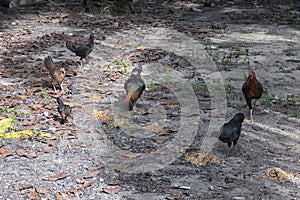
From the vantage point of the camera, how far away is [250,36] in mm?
10789

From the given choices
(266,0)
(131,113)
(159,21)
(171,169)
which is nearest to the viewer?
(171,169)

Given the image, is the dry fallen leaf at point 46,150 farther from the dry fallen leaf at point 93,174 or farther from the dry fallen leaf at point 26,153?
the dry fallen leaf at point 93,174

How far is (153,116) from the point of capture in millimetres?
5914

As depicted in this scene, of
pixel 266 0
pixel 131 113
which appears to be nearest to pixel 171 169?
pixel 131 113

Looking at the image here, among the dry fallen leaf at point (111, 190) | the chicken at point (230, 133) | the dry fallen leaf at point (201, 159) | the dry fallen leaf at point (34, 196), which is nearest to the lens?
the dry fallen leaf at point (34, 196)

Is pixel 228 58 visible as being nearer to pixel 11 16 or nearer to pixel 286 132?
pixel 286 132

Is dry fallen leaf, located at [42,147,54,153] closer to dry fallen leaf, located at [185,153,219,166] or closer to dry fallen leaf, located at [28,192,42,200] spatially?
dry fallen leaf, located at [28,192,42,200]

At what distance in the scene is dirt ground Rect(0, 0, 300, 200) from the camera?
13.9 feet

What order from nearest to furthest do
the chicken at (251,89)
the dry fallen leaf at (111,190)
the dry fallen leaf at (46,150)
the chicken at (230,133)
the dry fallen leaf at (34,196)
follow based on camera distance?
the dry fallen leaf at (34,196) < the dry fallen leaf at (111,190) < the chicken at (230,133) < the dry fallen leaf at (46,150) < the chicken at (251,89)

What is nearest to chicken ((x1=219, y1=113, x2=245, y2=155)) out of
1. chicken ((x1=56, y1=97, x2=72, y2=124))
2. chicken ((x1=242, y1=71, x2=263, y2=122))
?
chicken ((x1=242, y1=71, x2=263, y2=122))

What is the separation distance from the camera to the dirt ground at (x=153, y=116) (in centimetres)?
425

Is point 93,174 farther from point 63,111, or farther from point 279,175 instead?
point 279,175

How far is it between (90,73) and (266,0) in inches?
401

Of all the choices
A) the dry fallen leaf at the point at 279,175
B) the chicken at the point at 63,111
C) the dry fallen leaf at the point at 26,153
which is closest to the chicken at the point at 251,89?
the dry fallen leaf at the point at 279,175
